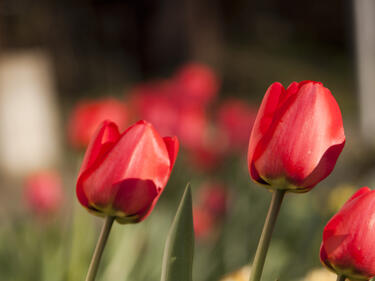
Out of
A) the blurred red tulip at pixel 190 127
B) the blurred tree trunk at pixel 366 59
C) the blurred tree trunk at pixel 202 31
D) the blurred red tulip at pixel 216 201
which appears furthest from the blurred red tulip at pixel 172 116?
the blurred tree trunk at pixel 202 31

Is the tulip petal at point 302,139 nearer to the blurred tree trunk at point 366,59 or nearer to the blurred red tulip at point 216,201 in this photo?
the blurred red tulip at point 216,201

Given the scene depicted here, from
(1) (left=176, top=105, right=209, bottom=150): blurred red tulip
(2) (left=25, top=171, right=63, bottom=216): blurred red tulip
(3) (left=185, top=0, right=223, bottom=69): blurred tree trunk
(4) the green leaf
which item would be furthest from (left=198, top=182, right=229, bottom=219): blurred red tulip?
(3) (left=185, top=0, right=223, bottom=69): blurred tree trunk

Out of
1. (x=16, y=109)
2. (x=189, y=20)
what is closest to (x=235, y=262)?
(x=189, y=20)

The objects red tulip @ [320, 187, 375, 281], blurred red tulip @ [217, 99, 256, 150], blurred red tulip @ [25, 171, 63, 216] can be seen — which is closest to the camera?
red tulip @ [320, 187, 375, 281]

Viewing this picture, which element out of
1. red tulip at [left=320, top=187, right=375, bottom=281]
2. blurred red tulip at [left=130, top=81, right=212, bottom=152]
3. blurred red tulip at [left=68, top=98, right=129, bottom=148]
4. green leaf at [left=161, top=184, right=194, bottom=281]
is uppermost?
red tulip at [left=320, top=187, right=375, bottom=281]

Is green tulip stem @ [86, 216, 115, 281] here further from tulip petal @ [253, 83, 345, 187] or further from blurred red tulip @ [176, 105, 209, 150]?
blurred red tulip @ [176, 105, 209, 150]

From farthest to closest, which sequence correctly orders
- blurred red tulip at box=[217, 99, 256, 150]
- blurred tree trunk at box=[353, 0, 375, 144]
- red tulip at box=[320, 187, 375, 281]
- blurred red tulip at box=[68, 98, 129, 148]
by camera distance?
blurred tree trunk at box=[353, 0, 375, 144] < blurred red tulip at box=[217, 99, 256, 150] < blurred red tulip at box=[68, 98, 129, 148] < red tulip at box=[320, 187, 375, 281]

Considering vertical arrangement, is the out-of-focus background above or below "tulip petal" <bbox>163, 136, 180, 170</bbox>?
below

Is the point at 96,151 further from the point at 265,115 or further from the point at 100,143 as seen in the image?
Result: the point at 265,115
